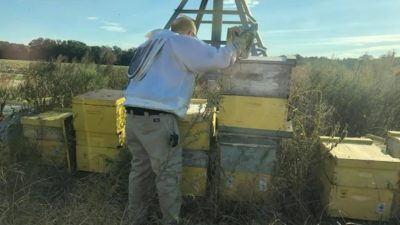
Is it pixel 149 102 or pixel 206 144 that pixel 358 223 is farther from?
pixel 149 102

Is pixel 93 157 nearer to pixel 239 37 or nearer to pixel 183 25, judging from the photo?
pixel 183 25

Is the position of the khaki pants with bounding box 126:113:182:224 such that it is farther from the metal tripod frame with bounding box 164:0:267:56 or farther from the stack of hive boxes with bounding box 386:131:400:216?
the metal tripod frame with bounding box 164:0:267:56

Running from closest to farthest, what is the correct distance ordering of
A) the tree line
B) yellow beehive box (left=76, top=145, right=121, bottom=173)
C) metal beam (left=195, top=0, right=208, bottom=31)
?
yellow beehive box (left=76, top=145, right=121, bottom=173) < the tree line < metal beam (left=195, top=0, right=208, bottom=31)

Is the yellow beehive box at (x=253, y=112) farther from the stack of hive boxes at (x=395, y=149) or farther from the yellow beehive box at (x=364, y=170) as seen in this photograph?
the stack of hive boxes at (x=395, y=149)

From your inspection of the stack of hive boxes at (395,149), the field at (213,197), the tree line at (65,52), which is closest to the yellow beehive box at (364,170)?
the stack of hive boxes at (395,149)

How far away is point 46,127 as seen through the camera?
4.46 metres

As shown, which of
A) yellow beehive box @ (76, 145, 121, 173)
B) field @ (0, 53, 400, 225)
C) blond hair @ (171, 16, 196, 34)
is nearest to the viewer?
field @ (0, 53, 400, 225)

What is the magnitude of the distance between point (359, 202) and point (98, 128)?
2.80m

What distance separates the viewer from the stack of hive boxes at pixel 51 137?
4441 millimetres

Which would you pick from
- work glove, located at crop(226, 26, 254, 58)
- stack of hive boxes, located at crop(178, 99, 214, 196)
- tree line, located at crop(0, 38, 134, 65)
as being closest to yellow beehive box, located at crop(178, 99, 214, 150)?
stack of hive boxes, located at crop(178, 99, 214, 196)

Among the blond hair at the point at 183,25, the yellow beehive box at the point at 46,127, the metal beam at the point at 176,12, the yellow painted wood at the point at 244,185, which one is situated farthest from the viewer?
the metal beam at the point at 176,12

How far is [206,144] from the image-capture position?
3.86m

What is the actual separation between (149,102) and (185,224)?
1.12 meters

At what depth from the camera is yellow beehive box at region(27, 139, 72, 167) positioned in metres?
4.49
